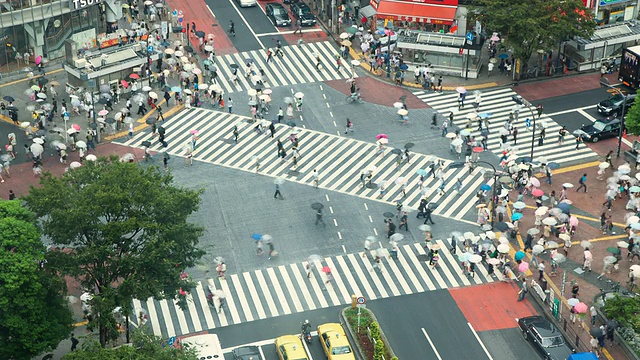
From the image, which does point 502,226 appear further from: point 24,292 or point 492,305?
point 24,292

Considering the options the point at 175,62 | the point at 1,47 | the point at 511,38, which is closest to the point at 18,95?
the point at 1,47

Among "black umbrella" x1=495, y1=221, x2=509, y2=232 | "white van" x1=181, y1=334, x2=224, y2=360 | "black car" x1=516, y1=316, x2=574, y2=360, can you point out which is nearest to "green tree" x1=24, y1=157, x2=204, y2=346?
"white van" x1=181, y1=334, x2=224, y2=360

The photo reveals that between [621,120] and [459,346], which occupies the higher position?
[621,120]

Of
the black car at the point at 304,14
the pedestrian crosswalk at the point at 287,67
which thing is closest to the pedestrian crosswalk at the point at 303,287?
the pedestrian crosswalk at the point at 287,67

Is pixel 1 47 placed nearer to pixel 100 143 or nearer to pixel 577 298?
pixel 100 143

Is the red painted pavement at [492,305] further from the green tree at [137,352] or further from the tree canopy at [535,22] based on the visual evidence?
the tree canopy at [535,22]

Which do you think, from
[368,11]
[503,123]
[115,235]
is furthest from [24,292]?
[368,11]
